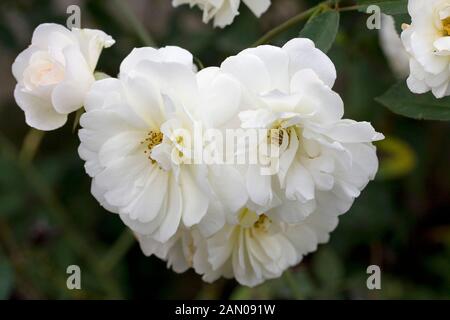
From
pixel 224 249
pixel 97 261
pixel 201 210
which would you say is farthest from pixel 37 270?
pixel 201 210

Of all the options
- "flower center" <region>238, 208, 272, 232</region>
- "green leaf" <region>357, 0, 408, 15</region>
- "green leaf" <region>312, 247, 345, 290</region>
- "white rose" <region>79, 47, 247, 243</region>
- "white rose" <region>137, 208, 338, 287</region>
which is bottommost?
"green leaf" <region>312, 247, 345, 290</region>

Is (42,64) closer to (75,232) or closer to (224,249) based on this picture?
(224,249)

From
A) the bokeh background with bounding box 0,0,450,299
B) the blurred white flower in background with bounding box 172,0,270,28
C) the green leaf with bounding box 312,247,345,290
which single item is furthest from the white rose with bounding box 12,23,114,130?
the green leaf with bounding box 312,247,345,290

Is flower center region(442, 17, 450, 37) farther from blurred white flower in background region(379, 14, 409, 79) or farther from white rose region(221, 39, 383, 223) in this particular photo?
blurred white flower in background region(379, 14, 409, 79)

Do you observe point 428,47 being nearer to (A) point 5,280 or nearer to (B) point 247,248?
(B) point 247,248

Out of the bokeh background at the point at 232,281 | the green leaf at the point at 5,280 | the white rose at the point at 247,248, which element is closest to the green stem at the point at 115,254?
the bokeh background at the point at 232,281

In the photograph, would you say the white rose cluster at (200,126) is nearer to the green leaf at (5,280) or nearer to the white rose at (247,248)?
the white rose at (247,248)
